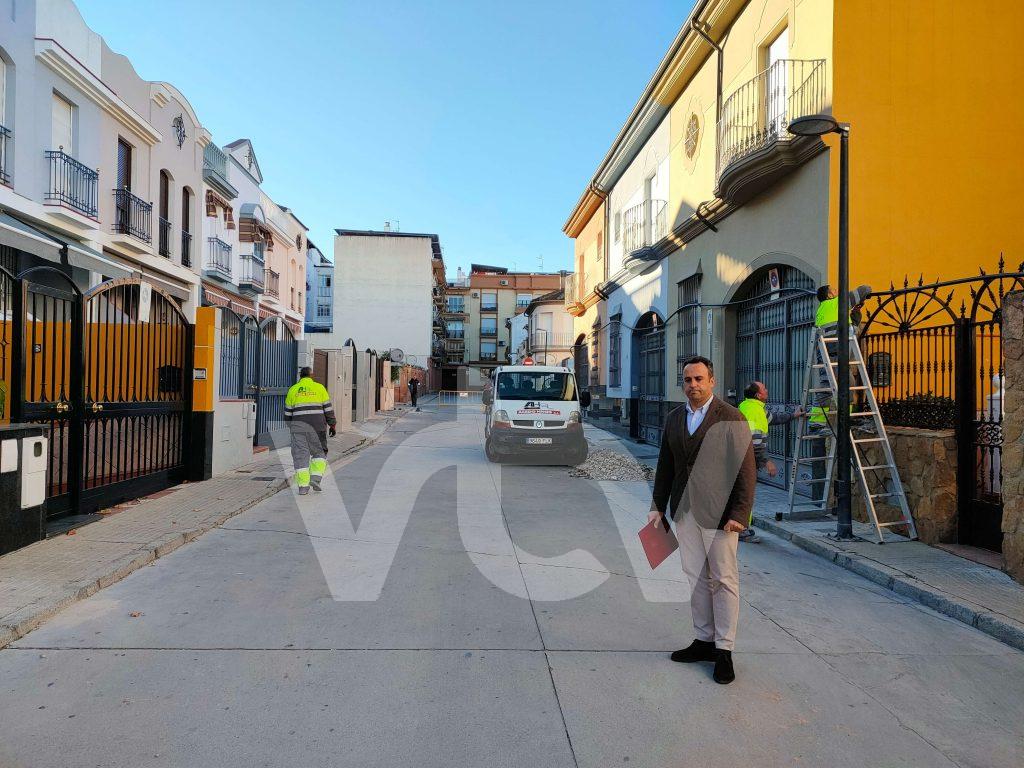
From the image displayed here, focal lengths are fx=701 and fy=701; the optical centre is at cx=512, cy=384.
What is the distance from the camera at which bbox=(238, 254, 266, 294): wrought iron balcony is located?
27.2m

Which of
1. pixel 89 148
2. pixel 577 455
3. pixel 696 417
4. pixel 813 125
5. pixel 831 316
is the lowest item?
pixel 577 455

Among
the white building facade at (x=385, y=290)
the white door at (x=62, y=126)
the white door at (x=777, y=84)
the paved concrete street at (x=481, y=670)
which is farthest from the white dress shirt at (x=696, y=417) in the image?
the white building facade at (x=385, y=290)

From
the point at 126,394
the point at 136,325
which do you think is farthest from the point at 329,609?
the point at 136,325

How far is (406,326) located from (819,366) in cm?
5111

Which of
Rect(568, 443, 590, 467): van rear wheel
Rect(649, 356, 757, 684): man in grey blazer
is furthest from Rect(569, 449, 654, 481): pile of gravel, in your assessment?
Rect(649, 356, 757, 684): man in grey blazer

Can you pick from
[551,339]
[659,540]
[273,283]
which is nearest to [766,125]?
[659,540]

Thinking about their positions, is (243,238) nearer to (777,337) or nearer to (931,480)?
(777,337)

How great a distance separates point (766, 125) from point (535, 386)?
6.40 meters

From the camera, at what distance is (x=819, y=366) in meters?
8.25

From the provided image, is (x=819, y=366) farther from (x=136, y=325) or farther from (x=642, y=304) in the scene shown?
(x=642, y=304)

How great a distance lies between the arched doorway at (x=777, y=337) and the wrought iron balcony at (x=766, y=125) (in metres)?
1.65

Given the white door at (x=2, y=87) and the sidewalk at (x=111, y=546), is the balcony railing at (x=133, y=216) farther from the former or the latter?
the sidewalk at (x=111, y=546)

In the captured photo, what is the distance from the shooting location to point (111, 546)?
6.35 m

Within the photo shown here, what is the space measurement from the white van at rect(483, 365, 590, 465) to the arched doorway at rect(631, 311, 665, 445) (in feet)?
14.1
